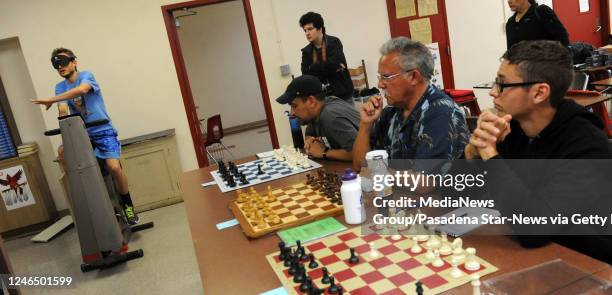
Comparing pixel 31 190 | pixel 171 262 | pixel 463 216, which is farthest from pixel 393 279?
pixel 31 190

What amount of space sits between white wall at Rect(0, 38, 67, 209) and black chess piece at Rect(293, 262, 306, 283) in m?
4.75

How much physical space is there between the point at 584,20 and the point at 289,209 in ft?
21.0

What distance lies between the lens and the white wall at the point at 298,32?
5246 millimetres

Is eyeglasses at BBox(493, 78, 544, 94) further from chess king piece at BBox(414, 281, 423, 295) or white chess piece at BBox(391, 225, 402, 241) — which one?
chess king piece at BBox(414, 281, 423, 295)

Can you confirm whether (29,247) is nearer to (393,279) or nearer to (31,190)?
(31,190)

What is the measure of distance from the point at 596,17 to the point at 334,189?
639 cm

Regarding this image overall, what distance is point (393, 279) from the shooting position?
1215 mm

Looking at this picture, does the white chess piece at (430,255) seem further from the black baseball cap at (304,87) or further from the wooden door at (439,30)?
the wooden door at (439,30)

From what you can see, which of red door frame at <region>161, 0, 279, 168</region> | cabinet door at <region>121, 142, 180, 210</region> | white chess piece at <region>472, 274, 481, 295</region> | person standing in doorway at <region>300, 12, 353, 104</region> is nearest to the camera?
white chess piece at <region>472, 274, 481, 295</region>

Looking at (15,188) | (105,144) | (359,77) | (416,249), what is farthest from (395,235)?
(15,188)

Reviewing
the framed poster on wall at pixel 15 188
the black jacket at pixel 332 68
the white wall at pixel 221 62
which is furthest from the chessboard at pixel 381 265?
the white wall at pixel 221 62

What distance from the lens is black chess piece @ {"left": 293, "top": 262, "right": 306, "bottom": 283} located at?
127 cm

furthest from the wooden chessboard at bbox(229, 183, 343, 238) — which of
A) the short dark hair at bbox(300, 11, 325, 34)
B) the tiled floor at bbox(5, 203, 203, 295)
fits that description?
the short dark hair at bbox(300, 11, 325, 34)

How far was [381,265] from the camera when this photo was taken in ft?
4.25
